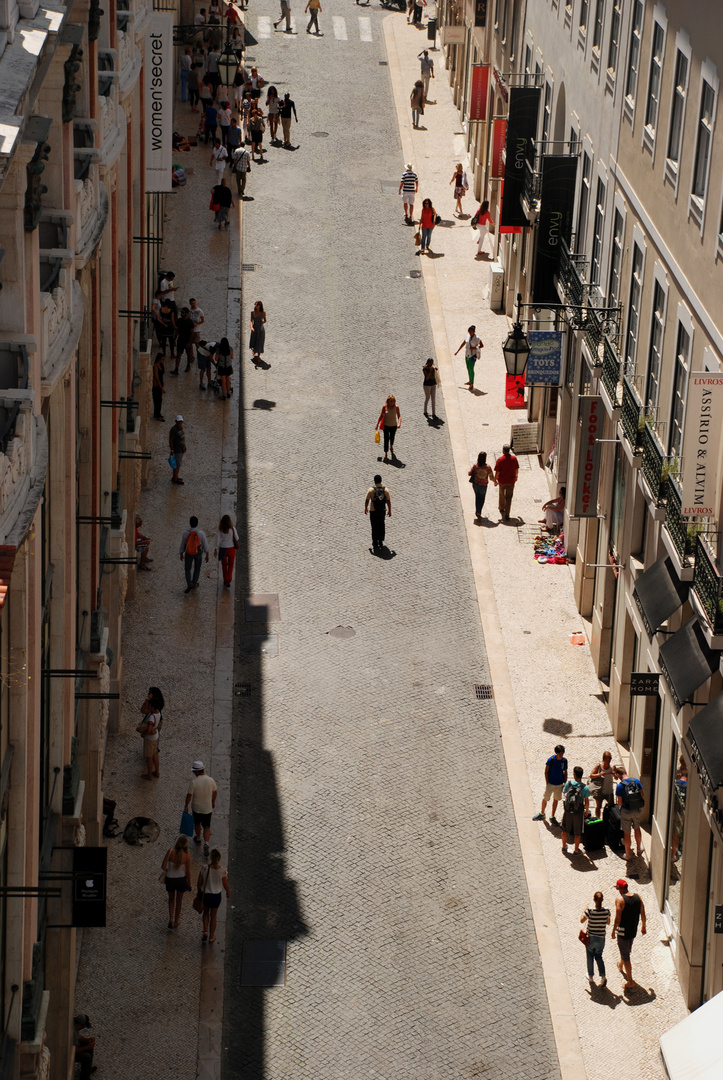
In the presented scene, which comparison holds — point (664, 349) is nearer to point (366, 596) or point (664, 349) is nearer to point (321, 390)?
point (366, 596)

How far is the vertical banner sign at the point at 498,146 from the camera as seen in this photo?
55838 millimetres

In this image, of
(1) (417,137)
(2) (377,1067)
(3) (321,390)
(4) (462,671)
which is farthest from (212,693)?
(1) (417,137)

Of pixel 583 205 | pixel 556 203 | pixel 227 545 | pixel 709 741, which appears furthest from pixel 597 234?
pixel 709 741

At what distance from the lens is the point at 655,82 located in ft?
111

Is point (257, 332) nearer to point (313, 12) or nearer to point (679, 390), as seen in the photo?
point (679, 390)

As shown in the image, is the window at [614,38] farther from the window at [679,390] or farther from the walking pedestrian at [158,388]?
the walking pedestrian at [158,388]

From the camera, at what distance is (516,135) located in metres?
47.1

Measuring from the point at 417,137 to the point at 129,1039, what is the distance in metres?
47.6

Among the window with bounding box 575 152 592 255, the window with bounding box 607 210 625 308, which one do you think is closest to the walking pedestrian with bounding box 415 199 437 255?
the window with bounding box 575 152 592 255

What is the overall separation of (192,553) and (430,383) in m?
10.8

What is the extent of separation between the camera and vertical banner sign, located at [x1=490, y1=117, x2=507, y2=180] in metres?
55.8

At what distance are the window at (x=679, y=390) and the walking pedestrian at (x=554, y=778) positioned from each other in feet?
18.0

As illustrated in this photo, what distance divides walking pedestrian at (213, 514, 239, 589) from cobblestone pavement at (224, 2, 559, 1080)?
0.84 meters

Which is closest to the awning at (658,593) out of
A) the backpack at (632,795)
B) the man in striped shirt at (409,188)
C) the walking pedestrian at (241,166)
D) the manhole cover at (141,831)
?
the backpack at (632,795)
